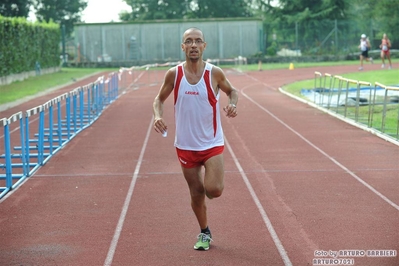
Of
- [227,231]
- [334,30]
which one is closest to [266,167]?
[227,231]

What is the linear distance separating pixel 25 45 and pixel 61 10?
162 ft

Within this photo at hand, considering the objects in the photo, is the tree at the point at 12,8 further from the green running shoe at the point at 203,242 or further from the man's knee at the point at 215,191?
the man's knee at the point at 215,191

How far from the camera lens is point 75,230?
336 inches

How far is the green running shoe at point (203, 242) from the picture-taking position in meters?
7.53

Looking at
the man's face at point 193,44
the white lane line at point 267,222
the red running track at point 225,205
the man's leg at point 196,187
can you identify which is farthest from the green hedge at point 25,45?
the man's face at point 193,44

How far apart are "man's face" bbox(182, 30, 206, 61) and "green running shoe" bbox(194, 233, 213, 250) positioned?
164 centimetres

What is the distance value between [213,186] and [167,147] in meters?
8.25

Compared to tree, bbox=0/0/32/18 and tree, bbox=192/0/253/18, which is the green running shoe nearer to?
tree, bbox=0/0/32/18

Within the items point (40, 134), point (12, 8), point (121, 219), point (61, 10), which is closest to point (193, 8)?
point (61, 10)

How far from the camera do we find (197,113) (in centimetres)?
729

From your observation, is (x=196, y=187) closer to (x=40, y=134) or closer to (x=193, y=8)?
(x=40, y=134)

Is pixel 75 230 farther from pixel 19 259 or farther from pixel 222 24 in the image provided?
pixel 222 24

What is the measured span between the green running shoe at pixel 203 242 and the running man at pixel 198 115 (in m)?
0.02

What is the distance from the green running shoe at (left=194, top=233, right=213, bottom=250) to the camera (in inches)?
296
